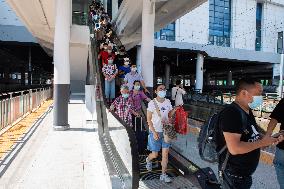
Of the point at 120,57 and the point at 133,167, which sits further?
the point at 120,57

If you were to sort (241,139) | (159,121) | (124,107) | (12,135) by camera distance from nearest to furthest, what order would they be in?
(241,139)
(159,121)
(124,107)
(12,135)

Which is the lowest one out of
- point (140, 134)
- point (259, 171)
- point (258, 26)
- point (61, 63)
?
point (259, 171)

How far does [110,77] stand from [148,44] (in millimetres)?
4530

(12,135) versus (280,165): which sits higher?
(280,165)

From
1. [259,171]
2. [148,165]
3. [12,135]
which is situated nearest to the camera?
[148,165]

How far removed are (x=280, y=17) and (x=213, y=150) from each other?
58.5 m

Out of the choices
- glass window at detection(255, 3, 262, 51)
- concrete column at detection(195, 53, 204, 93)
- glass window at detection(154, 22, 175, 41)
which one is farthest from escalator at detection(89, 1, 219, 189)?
glass window at detection(255, 3, 262, 51)

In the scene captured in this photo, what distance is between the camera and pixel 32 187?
5.32 m

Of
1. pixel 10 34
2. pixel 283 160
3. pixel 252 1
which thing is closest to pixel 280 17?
pixel 252 1

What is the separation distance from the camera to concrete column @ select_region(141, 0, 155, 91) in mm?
14234

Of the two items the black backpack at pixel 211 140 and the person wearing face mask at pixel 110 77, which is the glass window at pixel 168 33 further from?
the black backpack at pixel 211 140

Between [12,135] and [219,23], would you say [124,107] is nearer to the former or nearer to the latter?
[12,135]

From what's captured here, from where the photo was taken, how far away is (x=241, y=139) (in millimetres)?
2857

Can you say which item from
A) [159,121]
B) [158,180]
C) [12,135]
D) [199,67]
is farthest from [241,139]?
[199,67]
